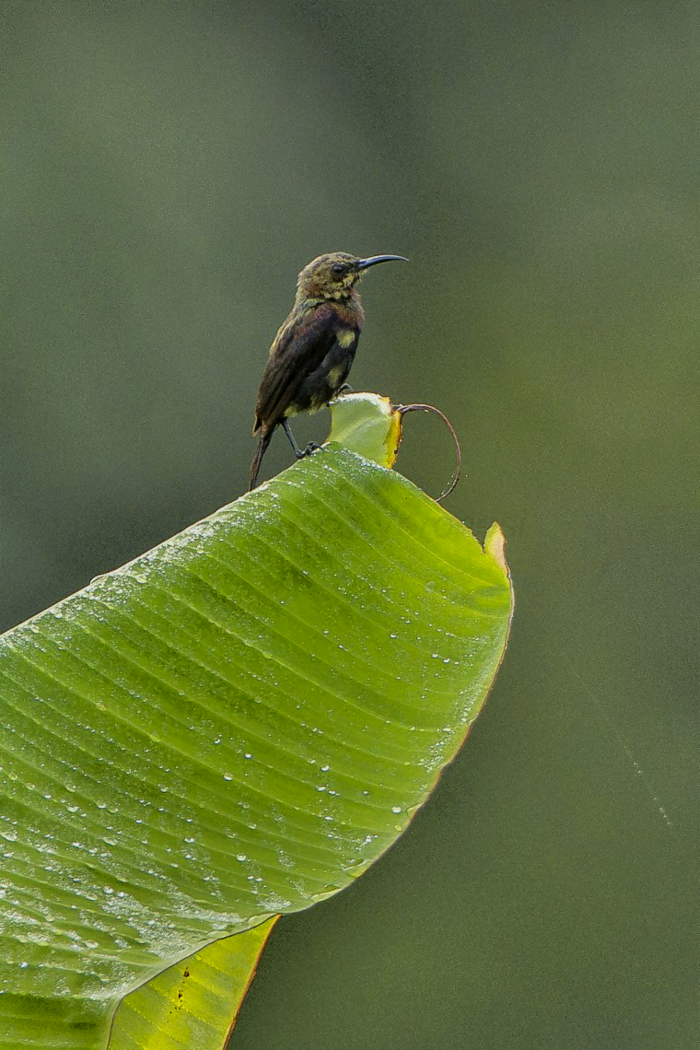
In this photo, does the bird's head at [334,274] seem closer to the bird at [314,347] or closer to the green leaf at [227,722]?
the bird at [314,347]

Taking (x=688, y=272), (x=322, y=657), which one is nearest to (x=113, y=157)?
(x=688, y=272)

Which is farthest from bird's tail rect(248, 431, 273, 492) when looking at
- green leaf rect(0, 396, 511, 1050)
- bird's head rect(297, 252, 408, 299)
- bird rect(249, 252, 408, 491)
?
green leaf rect(0, 396, 511, 1050)

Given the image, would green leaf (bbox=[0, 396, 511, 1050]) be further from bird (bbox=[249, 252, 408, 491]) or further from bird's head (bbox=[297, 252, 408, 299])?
bird's head (bbox=[297, 252, 408, 299])

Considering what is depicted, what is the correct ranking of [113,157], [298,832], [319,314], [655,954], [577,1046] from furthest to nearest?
[113,157]
[655,954]
[577,1046]
[319,314]
[298,832]

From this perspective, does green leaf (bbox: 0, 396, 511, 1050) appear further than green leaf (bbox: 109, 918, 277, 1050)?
No

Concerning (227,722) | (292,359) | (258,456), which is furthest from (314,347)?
(227,722)

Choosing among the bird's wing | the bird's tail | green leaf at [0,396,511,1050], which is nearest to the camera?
green leaf at [0,396,511,1050]

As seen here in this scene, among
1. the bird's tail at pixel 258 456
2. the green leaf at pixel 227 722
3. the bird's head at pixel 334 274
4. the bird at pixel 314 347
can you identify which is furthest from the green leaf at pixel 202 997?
the bird's head at pixel 334 274

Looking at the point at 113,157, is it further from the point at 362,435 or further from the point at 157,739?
the point at 157,739
